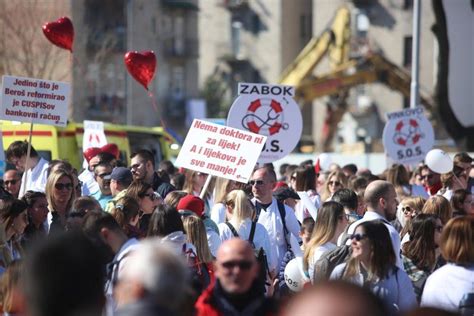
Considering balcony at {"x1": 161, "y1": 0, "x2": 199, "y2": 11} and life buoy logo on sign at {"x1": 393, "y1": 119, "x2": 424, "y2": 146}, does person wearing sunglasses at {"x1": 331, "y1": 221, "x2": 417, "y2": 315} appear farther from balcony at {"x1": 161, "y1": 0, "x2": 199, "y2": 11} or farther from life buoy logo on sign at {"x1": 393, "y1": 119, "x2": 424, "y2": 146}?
balcony at {"x1": 161, "y1": 0, "x2": 199, "y2": 11}

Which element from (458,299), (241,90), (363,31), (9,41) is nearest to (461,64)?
(9,41)

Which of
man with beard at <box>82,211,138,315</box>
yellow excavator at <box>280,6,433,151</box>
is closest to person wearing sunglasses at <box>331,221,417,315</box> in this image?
man with beard at <box>82,211,138,315</box>

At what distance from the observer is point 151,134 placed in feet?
71.8

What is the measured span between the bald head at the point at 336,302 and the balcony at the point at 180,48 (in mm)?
55921

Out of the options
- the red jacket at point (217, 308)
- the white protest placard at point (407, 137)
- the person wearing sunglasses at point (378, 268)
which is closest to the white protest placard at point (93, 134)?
the white protest placard at point (407, 137)

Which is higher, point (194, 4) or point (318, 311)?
point (194, 4)

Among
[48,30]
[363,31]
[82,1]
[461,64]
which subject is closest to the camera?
[48,30]

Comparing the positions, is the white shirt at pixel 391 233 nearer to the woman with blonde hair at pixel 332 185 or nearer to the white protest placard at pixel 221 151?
the white protest placard at pixel 221 151

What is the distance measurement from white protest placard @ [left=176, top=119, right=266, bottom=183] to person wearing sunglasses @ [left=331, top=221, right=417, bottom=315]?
3.66 meters

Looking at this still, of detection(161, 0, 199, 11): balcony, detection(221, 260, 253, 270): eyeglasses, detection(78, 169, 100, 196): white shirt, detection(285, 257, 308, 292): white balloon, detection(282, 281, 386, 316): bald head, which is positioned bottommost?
detection(285, 257, 308, 292): white balloon

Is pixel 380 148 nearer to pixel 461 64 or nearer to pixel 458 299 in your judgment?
pixel 461 64

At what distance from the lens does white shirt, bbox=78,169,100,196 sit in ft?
40.9

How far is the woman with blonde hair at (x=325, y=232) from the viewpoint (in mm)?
8742

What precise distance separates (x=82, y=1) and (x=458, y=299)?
35.8m
